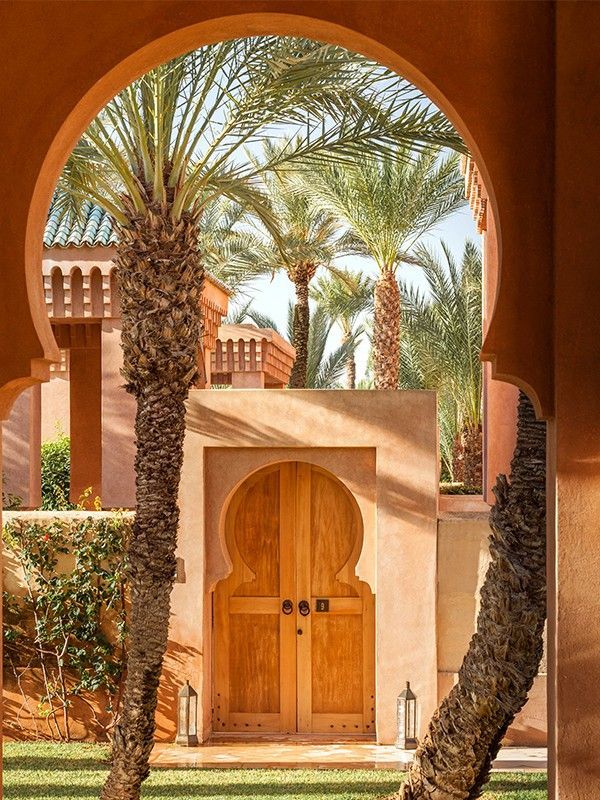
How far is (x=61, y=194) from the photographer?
10734 mm

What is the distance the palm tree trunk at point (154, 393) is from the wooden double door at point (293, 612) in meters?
3.89

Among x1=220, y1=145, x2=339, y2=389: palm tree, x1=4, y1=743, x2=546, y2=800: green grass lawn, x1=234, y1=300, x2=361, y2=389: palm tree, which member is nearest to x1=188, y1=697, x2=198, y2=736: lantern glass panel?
x1=4, y1=743, x2=546, y2=800: green grass lawn

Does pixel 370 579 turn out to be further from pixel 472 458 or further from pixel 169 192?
pixel 472 458

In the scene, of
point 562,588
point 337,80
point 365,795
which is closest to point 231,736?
point 365,795

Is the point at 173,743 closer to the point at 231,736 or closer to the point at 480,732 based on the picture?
the point at 231,736

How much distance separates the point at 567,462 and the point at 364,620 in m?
7.88

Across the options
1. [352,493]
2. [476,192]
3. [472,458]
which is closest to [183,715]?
[352,493]

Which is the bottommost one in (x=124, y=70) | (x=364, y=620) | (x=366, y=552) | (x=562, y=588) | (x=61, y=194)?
(x=364, y=620)

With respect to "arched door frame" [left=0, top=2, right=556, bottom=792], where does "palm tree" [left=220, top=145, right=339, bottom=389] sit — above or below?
above

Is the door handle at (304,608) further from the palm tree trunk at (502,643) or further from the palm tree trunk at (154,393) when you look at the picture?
the palm tree trunk at (502,643)

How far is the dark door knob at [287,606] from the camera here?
1131 cm

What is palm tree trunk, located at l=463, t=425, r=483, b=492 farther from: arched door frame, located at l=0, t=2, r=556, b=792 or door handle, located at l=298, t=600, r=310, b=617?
arched door frame, located at l=0, t=2, r=556, b=792

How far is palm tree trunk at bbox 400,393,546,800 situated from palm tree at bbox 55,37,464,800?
252 cm

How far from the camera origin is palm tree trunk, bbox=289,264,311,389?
19391 millimetres
